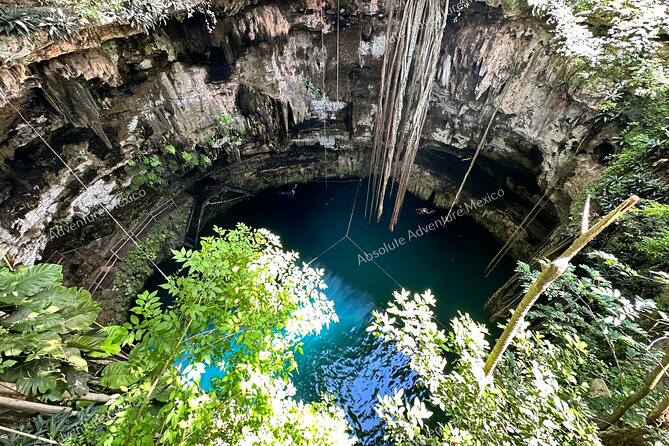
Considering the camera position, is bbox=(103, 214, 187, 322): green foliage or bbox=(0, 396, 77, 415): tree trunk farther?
bbox=(103, 214, 187, 322): green foliage

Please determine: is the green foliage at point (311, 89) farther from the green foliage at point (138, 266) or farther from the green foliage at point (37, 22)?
the green foliage at point (37, 22)

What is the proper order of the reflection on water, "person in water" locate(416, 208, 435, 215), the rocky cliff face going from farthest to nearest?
"person in water" locate(416, 208, 435, 215)
the reflection on water
the rocky cliff face

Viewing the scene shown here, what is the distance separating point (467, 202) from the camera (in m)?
7.64

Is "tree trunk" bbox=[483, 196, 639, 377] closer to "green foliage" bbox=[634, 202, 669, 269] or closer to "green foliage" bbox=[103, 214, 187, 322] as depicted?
"green foliage" bbox=[634, 202, 669, 269]

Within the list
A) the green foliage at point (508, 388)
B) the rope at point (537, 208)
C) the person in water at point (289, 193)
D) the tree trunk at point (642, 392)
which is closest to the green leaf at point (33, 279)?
the green foliage at point (508, 388)

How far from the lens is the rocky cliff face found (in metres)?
4.48

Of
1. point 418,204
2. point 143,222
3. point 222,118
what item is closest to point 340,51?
point 222,118

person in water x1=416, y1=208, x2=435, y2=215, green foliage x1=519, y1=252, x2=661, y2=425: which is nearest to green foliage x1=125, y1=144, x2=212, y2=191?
person in water x1=416, y1=208, x2=435, y2=215

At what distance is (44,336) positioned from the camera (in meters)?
2.05

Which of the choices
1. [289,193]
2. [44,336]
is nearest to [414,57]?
[289,193]

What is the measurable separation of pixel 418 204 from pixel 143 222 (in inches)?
258

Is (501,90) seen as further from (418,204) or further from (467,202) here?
(418,204)

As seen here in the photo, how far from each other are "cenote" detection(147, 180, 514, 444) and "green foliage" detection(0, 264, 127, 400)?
2687mm

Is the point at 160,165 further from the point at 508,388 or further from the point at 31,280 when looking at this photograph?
the point at 508,388
